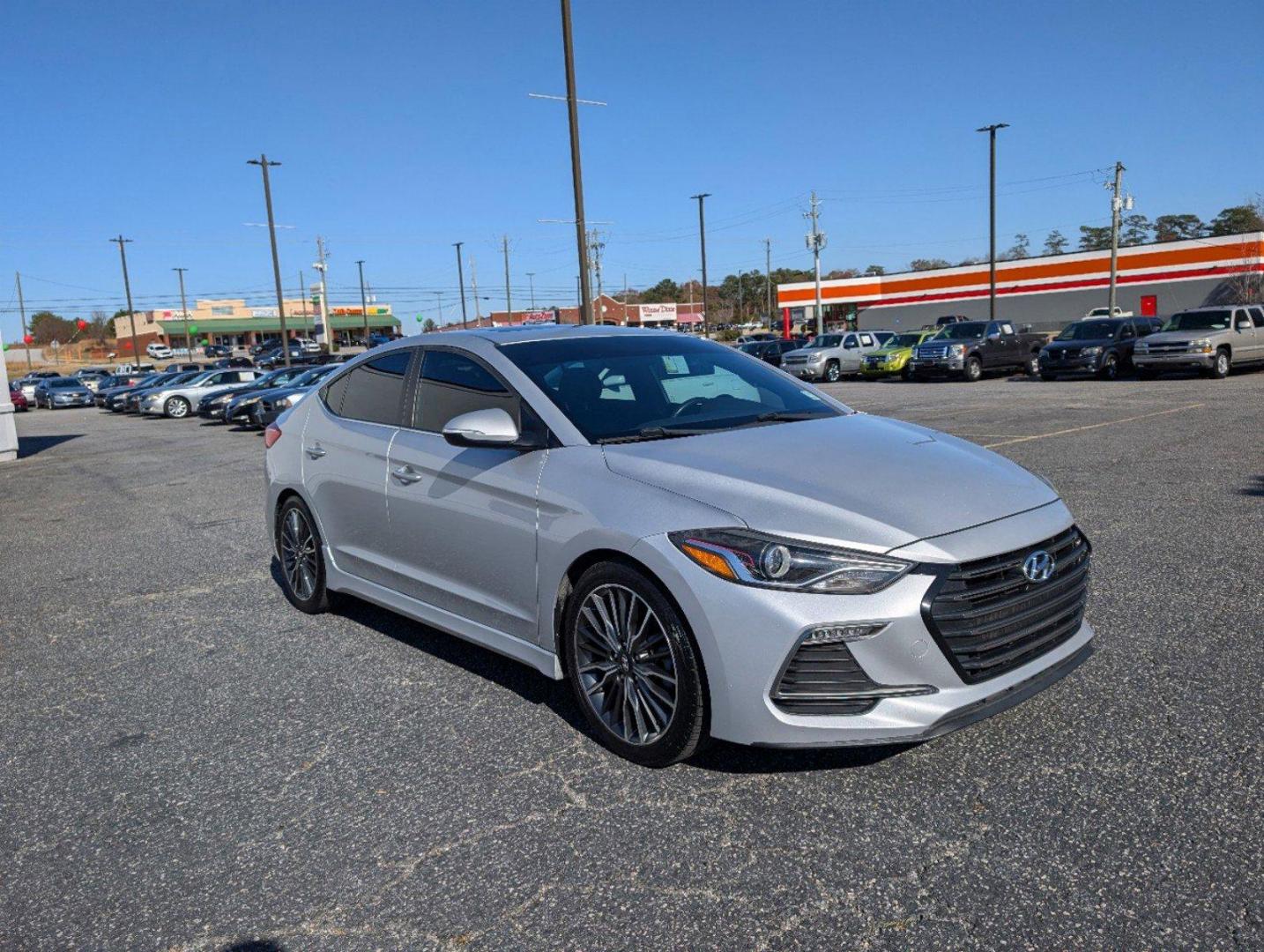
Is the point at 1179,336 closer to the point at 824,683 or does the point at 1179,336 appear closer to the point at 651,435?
the point at 651,435

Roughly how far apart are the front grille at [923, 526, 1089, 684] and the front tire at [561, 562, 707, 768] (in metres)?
0.84

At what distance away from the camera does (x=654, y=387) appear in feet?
15.5

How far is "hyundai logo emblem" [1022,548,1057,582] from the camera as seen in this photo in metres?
3.51

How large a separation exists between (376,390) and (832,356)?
30.7 m

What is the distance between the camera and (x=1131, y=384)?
24.8 m

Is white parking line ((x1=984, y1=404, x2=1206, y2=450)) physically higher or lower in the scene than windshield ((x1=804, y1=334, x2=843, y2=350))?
lower

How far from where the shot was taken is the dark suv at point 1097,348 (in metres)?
26.8

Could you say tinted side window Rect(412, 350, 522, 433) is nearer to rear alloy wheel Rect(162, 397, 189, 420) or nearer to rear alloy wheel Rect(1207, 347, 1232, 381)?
rear alloy wheel Rect(1207, 347, 1232, 381)

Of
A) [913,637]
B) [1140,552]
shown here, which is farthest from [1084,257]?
[913,637]

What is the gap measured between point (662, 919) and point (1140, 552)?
16.5 ft

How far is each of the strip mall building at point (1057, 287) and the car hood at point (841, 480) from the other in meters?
60.3

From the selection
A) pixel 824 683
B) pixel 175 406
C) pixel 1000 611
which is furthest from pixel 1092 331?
pixel 824 683

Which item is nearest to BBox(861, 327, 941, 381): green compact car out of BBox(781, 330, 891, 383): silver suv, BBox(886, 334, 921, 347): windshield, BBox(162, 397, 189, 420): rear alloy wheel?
BBox(886, 334, 921, 347): windshield

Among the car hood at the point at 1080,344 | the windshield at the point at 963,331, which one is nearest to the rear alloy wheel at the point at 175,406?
the windshield at the point at 963,331
